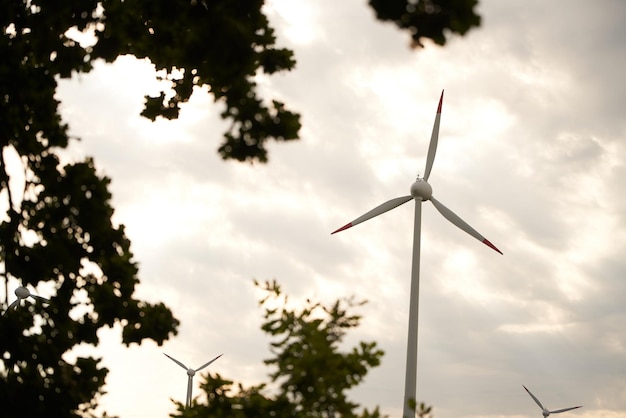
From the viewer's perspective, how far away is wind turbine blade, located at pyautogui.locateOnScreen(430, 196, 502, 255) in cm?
2783

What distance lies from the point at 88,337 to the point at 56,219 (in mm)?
2143

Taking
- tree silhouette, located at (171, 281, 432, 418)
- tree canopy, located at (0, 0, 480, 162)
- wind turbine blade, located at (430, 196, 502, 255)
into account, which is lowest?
tree silhouette, located at (171, 281, 432, 418)

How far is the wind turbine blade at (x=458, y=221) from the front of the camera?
1096 inches

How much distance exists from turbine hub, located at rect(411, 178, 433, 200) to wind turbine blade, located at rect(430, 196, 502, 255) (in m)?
0.34

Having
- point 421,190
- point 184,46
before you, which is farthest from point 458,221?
point 184,46

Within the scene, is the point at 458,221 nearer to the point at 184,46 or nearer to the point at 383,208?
the point at 383,208

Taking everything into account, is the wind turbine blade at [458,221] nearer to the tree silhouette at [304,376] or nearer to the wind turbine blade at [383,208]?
the wind turbine blade at [383,208]

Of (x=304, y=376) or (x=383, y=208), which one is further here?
(x=383, y=208)

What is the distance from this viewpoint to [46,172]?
14992mm

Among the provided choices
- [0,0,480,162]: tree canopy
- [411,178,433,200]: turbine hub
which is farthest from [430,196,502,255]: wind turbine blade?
[0,0,480,162]: tree canopy

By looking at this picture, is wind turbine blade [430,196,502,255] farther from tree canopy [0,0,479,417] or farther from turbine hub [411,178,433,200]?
tree canopy [0,0,479,417]

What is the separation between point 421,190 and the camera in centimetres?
2780

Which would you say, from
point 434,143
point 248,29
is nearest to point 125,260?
point 248,29

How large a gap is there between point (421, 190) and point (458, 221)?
1.62 m
